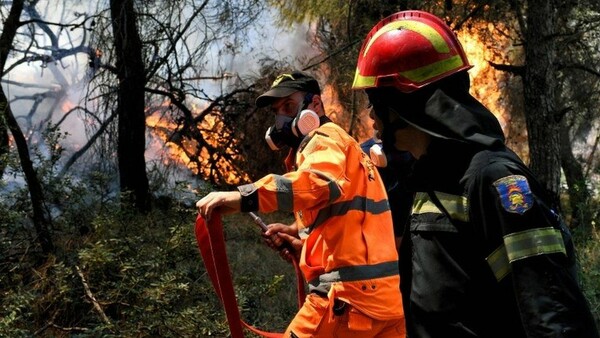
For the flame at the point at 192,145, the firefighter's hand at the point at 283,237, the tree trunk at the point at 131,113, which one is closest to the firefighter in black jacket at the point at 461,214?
the firefighter's hand at the point at 283,237

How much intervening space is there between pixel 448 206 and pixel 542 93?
22.2 ft

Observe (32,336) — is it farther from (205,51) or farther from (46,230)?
(205,51)

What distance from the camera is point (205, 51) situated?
27.8 ft

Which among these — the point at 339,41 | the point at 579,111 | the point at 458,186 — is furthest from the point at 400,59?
the point at 579,111

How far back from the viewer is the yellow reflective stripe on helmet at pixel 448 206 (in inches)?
65.0

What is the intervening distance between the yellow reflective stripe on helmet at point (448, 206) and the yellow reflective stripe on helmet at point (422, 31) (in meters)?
0.44

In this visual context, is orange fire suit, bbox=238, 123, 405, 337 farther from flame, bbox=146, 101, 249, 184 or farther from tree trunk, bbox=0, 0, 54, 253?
flame, bbox=146, 101, 249, 184

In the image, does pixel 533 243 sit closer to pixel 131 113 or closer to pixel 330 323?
pixel 330 323

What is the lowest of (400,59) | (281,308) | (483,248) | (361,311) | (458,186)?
(281,308)

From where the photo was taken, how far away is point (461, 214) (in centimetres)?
166

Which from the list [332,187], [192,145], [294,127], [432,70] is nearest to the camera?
[432,70]

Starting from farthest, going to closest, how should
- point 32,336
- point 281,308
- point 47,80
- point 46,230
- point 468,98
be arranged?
point 47,80
point 281,308
point 46,230
point 32,336
point 468,98

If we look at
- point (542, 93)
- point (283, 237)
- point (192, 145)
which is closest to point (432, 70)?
point (283, 237)

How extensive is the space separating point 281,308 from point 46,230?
2257mm
